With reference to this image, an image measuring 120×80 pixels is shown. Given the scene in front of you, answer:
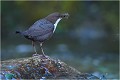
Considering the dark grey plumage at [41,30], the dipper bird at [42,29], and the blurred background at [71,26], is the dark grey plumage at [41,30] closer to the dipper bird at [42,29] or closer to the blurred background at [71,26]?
the dipper bird at [42,29]

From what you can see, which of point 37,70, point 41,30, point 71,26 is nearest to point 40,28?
point 41,30

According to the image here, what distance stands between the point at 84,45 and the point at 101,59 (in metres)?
1.65

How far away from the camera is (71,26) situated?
52.9 ft

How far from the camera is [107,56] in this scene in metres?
14.2

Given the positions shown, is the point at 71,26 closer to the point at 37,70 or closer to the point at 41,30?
the point at 41,30

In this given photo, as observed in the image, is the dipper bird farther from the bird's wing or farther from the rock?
the rock

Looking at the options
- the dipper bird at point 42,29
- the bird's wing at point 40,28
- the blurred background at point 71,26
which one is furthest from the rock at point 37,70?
the blurred background at point 71,26

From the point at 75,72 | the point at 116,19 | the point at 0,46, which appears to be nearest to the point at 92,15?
the point at 116,19

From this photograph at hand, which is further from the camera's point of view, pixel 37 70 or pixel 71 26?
pixel 71 26

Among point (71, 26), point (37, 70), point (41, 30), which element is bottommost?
point (37, 70)

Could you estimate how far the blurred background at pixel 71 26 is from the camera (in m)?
14.9

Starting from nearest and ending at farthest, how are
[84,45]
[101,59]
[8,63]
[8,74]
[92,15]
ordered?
[8,74] → [8,63] → [101,59] → [84,45] → [92,15]

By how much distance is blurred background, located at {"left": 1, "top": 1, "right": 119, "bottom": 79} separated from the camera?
49.0 ft

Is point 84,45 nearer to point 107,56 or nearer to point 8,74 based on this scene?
point 107,56
